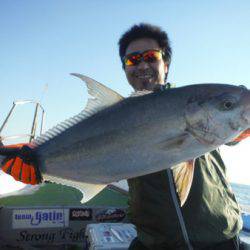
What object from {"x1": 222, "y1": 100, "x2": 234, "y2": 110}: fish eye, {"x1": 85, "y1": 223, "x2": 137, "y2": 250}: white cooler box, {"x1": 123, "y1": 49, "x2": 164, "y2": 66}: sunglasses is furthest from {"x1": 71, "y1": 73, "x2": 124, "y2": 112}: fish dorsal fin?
{"x1": 85, "y1": 223, "x2": 137, "y2": 250}: white cooler box

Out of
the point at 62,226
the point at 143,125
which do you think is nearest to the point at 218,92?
the point at 143,125

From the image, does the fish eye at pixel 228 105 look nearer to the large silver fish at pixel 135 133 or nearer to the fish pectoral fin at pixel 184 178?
the large silver fish at pixel 135 133

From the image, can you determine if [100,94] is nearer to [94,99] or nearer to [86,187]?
[94,99]

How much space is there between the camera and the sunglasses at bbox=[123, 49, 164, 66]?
368 cm

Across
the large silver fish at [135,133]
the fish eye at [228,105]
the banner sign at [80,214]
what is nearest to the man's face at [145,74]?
the large silver fish at [135,133]

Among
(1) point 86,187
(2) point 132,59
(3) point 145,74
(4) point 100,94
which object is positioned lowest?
(1) point 86,187

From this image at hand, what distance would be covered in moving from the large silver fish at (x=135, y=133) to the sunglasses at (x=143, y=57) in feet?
3.58

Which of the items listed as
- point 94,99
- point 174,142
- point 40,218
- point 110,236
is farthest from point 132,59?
point 40,218

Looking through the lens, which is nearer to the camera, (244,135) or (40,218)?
(244,135)

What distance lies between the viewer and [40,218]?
673cm

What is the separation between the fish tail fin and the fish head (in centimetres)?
123

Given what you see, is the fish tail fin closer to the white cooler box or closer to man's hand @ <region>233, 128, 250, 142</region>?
man's hand @ <region>233, 128, 250, 142</region>

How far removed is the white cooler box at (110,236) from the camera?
4402 mm

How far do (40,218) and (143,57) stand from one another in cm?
430
